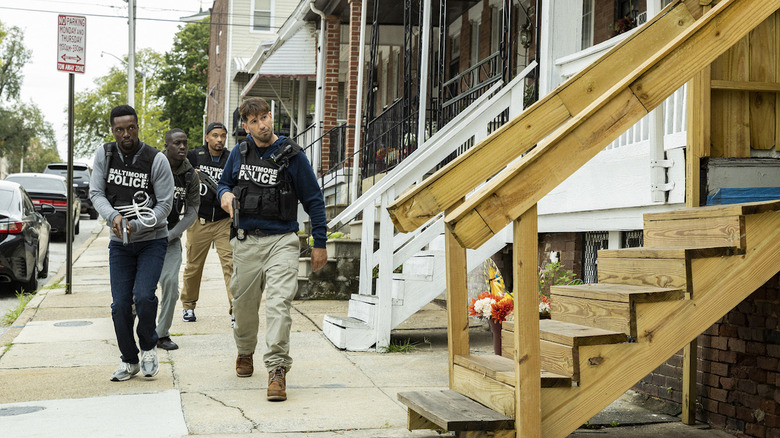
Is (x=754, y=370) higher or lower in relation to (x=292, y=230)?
lower

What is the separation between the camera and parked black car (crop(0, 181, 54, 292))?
11062mm

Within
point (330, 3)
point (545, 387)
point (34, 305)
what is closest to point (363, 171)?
point (330, 3)

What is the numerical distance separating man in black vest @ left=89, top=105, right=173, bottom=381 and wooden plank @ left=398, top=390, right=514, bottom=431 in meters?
2.28

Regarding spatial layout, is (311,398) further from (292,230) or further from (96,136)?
(96,136)

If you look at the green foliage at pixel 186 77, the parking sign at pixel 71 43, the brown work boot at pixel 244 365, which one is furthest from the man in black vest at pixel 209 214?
the green foliage at pixel 186 77

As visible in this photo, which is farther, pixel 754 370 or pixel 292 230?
pixel 292 230

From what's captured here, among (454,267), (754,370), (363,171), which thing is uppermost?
(363,171)

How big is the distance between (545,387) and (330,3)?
12.7m

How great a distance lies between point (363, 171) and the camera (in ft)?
43.0

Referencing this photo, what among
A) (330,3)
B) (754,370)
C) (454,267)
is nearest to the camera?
(454,267)

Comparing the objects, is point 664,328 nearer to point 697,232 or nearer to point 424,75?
point 697,232

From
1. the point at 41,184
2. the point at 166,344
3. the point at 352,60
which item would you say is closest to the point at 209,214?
the point at 166,344

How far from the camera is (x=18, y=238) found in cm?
1115

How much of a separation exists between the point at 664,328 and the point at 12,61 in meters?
64.1
